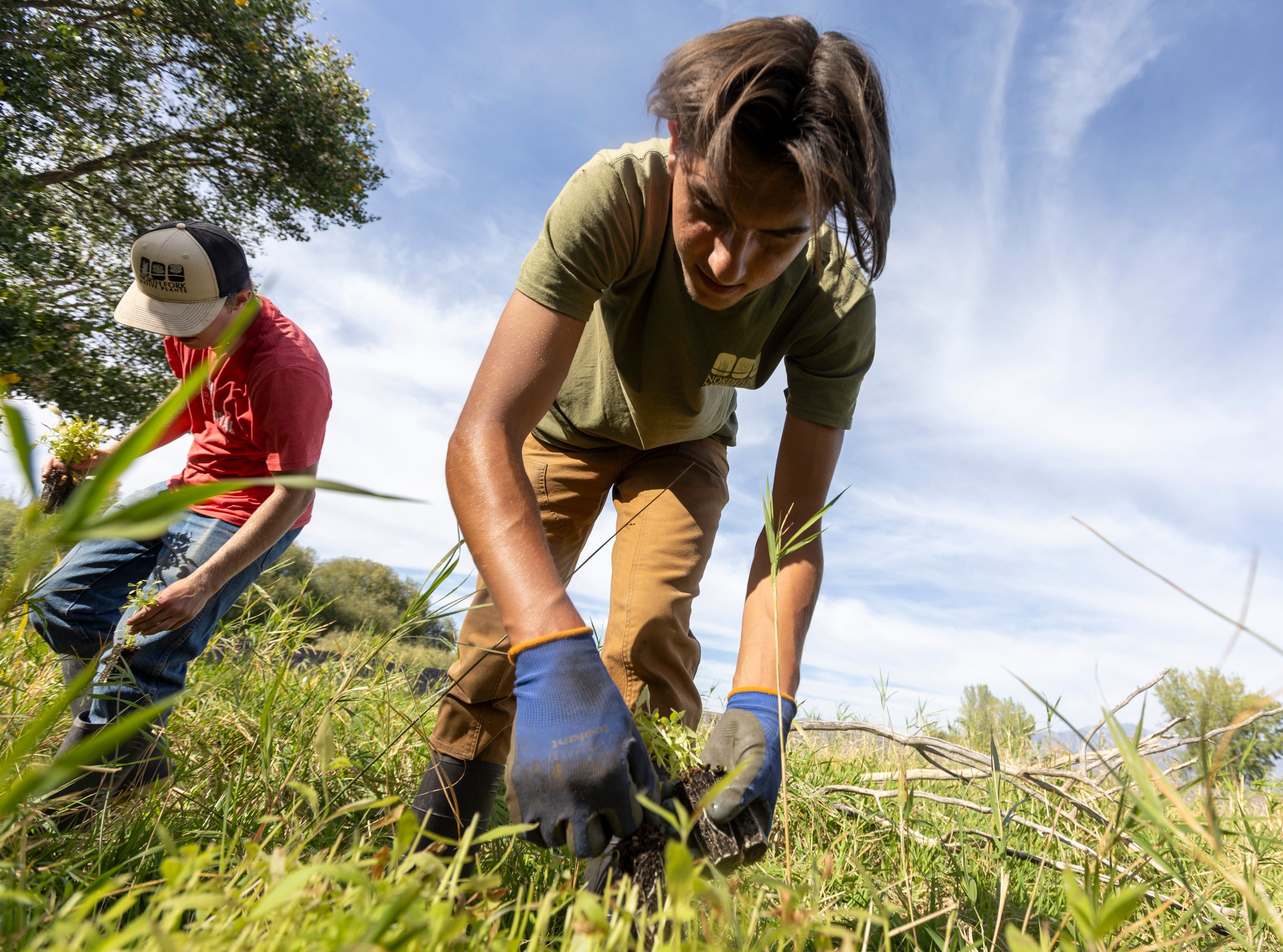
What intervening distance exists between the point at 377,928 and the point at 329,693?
2291 mm

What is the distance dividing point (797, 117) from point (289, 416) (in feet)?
6.22

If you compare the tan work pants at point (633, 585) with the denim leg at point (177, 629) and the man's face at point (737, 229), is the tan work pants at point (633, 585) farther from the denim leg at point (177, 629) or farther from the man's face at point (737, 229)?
the denim leg at point (177, 629)

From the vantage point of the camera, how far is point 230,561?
247 cm

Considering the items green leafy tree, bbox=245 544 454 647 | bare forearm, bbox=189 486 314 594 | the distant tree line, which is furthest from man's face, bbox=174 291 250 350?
green leafy tree, bbox=245 544 454 647

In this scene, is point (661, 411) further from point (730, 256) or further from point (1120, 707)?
point (1120, 707)

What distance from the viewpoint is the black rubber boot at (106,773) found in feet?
5.88

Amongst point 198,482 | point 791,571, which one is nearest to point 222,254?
point 198,482

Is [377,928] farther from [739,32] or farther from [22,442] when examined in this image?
[739,32]

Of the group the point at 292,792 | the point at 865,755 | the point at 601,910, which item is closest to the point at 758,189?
the point at 601,910

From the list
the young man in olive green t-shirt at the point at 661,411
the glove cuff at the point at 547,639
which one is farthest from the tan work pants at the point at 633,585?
the glove cuff at the point at 547,639

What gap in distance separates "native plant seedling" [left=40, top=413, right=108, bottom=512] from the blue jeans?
52 centimetres

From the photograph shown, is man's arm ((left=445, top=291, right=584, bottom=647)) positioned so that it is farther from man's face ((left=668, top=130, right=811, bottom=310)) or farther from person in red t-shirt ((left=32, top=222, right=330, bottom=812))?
person in red t-shirt ((left=32, top=222, right=330, bottom=812))

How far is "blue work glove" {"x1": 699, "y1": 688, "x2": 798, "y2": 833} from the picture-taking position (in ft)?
4.80

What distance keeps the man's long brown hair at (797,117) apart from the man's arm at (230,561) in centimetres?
163
